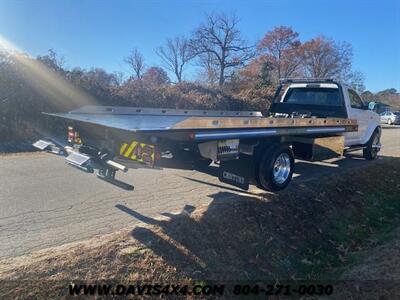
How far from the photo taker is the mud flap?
5270mm

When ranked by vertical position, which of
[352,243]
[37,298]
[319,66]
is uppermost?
[319,66]

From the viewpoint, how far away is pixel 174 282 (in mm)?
3367

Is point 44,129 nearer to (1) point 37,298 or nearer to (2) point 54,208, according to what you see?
(2) point 54,208

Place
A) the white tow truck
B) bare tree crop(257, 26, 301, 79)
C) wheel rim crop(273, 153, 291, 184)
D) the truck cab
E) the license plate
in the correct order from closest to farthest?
the license plate
the white tow truck
wheel rim crop(273, 153, 291, 184)
the truck cab
bare tree crop(257, 26, 301, 79)

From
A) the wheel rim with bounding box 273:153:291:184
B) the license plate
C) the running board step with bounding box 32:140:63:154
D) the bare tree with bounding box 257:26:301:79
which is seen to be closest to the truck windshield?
the wheel rim with bounding box 273:153:291:184

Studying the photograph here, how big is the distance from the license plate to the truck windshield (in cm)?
628

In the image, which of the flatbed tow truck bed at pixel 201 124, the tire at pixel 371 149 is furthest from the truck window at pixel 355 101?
the flatbed tow truck bed at pixel 201 124

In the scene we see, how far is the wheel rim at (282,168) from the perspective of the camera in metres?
5.72

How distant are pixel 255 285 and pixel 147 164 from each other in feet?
6.17

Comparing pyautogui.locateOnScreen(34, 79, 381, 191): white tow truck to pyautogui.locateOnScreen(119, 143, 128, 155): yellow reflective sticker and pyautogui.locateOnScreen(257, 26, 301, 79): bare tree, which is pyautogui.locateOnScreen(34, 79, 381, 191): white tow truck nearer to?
pyautogui.locateOnScreen(119, 143, 128, 155): yellow reflective sticker

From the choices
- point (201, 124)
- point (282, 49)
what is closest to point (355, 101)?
point (201, 124)

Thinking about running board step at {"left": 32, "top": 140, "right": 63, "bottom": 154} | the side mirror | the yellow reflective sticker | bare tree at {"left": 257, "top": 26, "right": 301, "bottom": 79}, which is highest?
bare tree at {"left": 257, "top": 26, "right": 301, "bottom": 79}

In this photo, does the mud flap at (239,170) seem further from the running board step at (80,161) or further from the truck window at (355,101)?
the truck window at (355,101)

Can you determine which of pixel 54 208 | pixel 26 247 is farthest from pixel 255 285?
pixel 54 208
